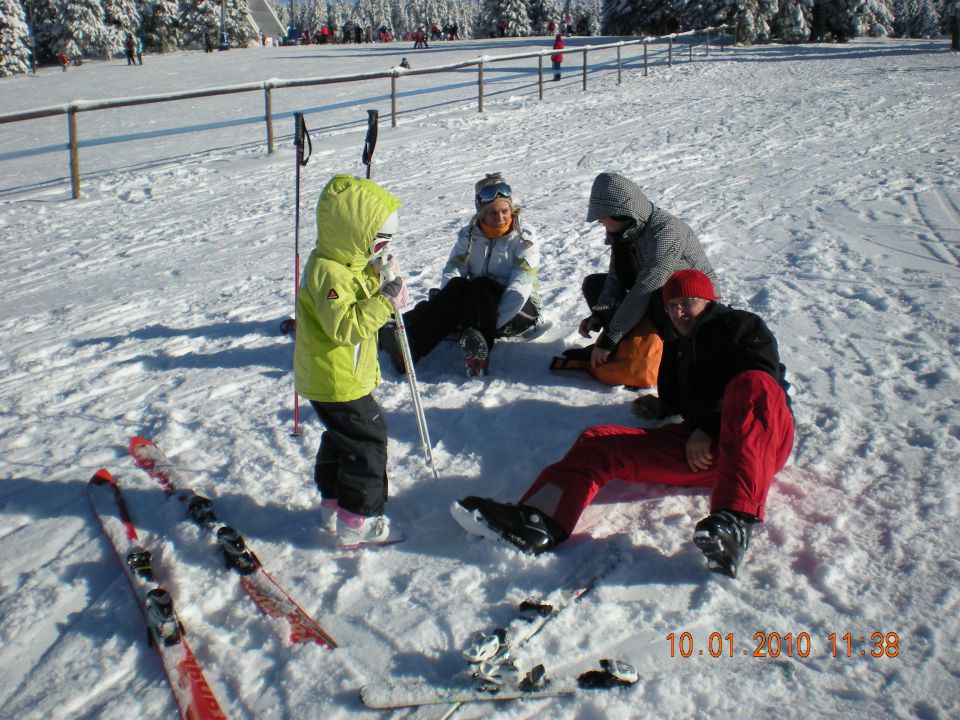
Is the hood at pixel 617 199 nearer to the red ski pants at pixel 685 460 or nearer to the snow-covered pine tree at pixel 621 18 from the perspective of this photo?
the red ski pants at pixel 685 460

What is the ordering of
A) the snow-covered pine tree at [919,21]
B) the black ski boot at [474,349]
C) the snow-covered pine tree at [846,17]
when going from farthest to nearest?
the snow-covered pine tree at [919,21]
the snow-covered pine tree at [846,17]
the black ski boot at [474,349]

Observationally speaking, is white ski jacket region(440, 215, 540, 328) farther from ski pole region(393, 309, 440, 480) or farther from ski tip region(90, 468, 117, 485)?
ski tip region(90, 468, 117, 485)

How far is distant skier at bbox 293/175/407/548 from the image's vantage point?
9.43 feet

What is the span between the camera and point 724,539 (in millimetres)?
2699

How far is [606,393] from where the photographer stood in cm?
435

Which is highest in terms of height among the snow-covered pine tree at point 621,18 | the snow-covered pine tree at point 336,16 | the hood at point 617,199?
the snow-covered pine tree at point 336,16

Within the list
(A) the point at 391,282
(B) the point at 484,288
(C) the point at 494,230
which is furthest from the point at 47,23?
(A) the point at 391,282

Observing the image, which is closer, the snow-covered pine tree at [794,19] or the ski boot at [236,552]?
the ski boot at [236,552]

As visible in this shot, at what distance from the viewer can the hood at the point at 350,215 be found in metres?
2.87

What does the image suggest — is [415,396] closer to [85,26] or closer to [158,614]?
[158,614]

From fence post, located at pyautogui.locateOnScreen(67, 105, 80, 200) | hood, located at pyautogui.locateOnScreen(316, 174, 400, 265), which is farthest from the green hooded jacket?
fence post, located at pyautogui.locateOnScreen(67, 105, 80, 200)

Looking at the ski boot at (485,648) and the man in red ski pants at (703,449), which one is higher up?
the man in red ski pants at (703,449)

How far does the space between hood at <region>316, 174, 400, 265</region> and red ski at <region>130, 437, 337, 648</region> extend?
1.24m

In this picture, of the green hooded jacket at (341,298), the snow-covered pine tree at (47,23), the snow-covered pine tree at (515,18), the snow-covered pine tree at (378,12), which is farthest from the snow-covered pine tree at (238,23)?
the snow-covered pine tree at (378,12)
